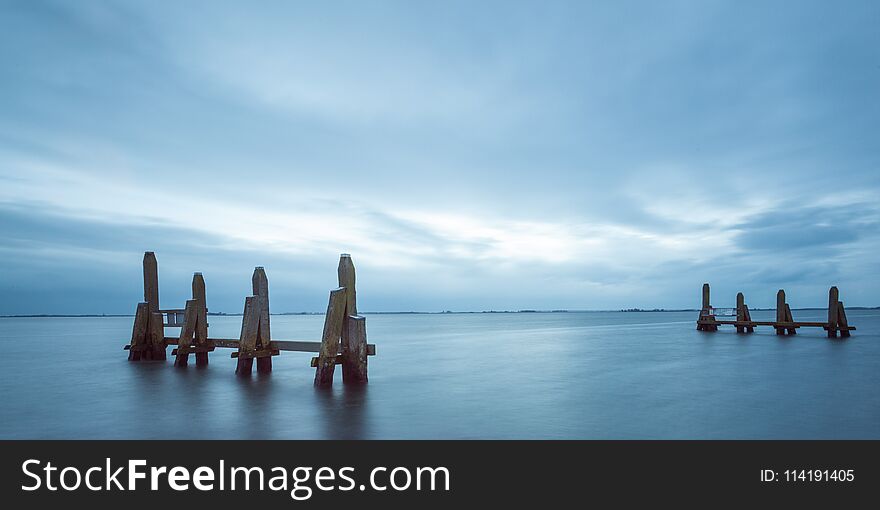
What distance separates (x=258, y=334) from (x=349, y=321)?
3.39 meters

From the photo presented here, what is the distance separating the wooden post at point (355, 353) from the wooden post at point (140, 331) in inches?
306

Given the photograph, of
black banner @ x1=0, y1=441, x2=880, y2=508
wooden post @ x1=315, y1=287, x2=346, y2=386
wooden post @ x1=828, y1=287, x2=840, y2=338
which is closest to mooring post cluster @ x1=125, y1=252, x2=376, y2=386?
wooden post @ x1=315, y1=287, x2=346, y2=386

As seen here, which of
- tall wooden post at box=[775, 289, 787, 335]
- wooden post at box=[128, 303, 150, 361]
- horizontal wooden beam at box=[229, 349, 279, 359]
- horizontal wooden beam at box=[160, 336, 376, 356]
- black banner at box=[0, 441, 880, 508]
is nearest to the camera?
black banner at box=[0, 441, 880, 508]

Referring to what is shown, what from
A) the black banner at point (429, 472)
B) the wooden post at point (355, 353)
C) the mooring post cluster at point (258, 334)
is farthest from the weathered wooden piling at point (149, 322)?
the black banner at point (429, 472)

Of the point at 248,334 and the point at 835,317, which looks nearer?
Answer: the point at 248,334

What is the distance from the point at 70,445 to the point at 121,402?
351 centimetres

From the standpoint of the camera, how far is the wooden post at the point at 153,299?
1620cm

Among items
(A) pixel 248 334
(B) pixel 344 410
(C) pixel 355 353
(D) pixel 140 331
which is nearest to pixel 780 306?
(C) pixel 355 353

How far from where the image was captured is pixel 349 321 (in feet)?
36.8

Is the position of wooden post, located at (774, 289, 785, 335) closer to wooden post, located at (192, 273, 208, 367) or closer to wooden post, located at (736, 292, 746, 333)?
wooden post, located at (736, 292, 746, 333)

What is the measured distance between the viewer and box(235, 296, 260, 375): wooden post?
42.0 feet

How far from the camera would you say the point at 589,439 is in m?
7.50

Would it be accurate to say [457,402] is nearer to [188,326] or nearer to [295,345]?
[295,345]

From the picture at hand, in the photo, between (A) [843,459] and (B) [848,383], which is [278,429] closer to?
(A) [843,459]
